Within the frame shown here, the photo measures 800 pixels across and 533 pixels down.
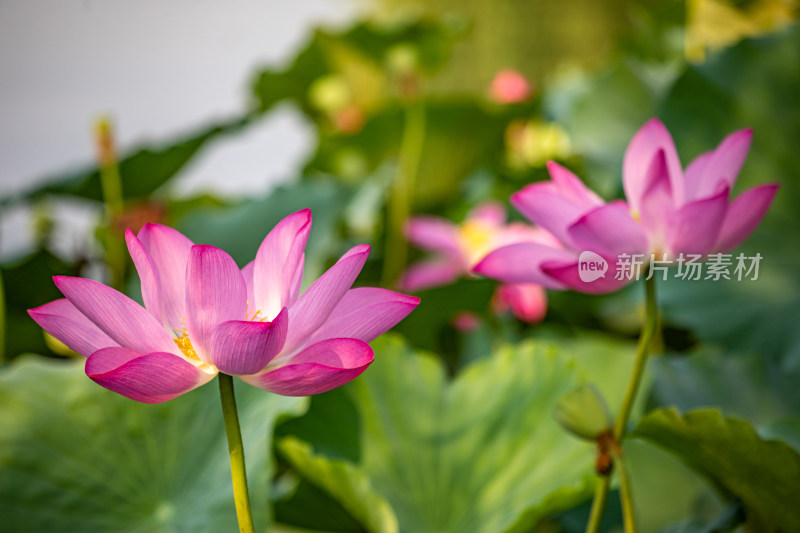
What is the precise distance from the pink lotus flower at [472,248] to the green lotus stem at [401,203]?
0.07 m

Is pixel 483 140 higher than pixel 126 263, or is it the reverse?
pixel 483 140

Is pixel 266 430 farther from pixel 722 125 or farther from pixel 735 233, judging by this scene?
pixel 722 125

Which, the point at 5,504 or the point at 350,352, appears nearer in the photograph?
the point at 350,352

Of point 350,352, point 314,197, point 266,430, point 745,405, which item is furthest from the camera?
point 314,197

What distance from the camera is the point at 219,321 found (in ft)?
0.60

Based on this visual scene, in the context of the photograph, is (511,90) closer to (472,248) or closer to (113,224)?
(472,248)

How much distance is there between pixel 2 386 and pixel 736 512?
1.20 ft

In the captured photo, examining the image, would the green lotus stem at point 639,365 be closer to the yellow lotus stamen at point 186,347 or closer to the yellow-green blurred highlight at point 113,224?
the yellow lotus stamen at point 186,347

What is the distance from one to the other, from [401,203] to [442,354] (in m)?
0.18

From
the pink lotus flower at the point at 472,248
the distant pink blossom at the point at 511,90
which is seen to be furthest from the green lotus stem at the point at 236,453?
the distant pink blossom at the point at 511,90

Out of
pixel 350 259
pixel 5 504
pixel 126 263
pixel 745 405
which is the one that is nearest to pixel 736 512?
pixel 745 405

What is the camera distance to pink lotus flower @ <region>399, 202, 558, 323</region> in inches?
22.8

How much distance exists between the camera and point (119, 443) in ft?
1.06

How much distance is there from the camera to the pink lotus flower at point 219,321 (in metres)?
0.17
